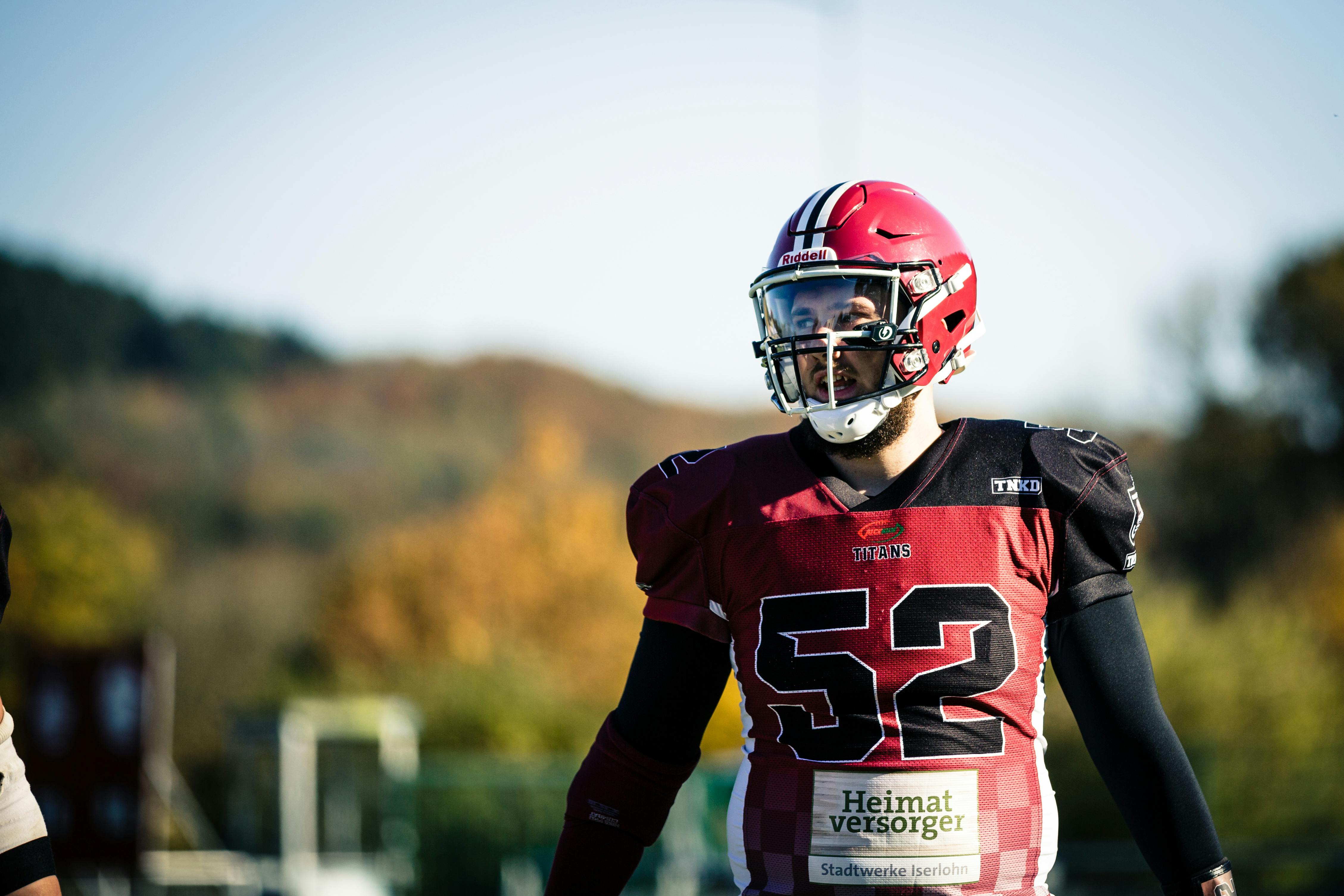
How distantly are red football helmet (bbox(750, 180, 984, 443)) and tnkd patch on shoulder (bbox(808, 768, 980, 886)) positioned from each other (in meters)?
0.67

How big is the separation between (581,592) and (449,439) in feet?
76.7

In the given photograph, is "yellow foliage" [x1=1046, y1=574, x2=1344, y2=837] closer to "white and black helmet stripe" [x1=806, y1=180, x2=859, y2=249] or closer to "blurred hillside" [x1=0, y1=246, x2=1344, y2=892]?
"blurred hillside" [x1=0, y1=246, x2=1344, y2=892]

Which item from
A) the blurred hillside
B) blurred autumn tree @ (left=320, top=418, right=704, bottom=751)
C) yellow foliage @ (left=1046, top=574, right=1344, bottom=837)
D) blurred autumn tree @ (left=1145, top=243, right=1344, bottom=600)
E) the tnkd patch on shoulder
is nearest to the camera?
the tnkd patch on shoulder

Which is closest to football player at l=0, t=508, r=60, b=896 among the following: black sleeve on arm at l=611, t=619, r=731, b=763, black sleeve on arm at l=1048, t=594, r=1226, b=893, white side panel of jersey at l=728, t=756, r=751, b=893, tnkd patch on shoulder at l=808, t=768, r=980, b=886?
black sleeve on arm at l=611, t=619, r=731, b=763

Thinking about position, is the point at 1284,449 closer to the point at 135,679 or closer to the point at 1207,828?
the point at 135,679

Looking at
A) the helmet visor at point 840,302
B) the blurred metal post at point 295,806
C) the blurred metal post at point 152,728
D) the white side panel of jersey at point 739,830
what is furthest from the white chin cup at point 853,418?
the blurred metal post at point 295,806

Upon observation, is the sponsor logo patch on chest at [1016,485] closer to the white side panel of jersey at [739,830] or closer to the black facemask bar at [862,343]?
the black facemask bar at [862,343]

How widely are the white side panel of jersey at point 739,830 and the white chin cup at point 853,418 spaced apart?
0.65 metres

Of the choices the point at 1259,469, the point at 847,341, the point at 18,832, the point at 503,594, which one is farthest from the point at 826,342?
the point at 1259,469

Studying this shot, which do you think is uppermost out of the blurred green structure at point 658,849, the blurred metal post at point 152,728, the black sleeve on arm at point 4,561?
the black sleeve on arm at point 4,561

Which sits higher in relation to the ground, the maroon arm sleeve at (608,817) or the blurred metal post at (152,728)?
the maroon arm sleeve at (608,817)

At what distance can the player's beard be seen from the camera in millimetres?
2697

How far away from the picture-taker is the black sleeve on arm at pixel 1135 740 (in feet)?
8.02

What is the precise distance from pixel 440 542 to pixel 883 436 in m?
29.3
